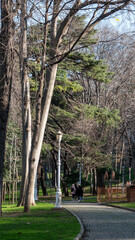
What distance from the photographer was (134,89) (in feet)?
157

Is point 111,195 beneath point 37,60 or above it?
beneath

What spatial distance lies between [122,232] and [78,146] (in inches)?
1096

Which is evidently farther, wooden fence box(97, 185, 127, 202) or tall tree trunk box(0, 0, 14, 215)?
wooden fence box(97, 185, 127, 202)

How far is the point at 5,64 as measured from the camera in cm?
1424

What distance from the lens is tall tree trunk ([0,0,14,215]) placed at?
13.8 m

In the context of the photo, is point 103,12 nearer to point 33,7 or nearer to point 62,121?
point 33,7

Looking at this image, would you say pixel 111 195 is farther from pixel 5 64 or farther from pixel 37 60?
pixel 5 64

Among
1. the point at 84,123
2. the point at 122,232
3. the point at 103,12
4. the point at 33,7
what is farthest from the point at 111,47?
the point at 122,232

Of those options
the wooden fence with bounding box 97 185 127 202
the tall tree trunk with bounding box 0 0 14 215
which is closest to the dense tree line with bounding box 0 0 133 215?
the tall tree trunk with bounding box 0 0 14 215

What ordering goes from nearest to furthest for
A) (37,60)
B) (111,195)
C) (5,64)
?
(5,64), (37,60), (111,195)

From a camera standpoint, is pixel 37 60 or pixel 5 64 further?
pixel 37 60

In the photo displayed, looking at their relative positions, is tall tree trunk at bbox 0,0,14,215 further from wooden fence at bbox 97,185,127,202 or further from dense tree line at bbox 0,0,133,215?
wooden fence at bbox 97,185,127,202

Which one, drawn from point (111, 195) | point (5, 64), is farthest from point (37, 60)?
point (111, 195)

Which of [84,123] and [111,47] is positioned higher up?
[111,47]
